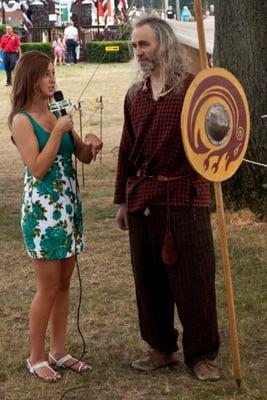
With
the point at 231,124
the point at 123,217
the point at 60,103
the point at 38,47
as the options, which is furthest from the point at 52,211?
the point at 38,47

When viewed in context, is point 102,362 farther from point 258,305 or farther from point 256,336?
point 258,305

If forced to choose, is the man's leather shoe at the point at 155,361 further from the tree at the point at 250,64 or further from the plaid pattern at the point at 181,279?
the tree at the point at 250,64

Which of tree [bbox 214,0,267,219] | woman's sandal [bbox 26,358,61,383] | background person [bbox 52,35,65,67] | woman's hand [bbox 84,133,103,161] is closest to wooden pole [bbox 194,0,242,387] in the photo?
woman's hand [bbox 84,133,103,161]

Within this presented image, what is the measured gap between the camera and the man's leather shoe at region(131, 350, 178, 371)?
370 cm

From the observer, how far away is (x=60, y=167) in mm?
3443

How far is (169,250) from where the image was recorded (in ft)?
10.8

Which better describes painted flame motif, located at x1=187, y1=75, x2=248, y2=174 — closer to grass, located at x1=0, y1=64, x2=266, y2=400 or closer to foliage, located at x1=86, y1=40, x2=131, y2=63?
grass, located at x1=0, y1=64, x2=266, y2=400

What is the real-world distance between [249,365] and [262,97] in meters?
3.18

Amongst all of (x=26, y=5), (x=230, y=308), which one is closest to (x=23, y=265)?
(x=230, y=308)

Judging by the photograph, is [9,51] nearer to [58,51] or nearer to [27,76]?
[58,51]

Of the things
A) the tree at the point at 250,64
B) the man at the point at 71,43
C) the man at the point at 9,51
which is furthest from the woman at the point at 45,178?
the man at the point at 71,43

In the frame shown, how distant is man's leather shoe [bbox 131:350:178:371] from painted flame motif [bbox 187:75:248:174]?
105 centimetres

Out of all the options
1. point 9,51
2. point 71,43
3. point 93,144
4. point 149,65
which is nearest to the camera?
point 149,65

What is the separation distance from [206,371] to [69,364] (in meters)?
0.69
